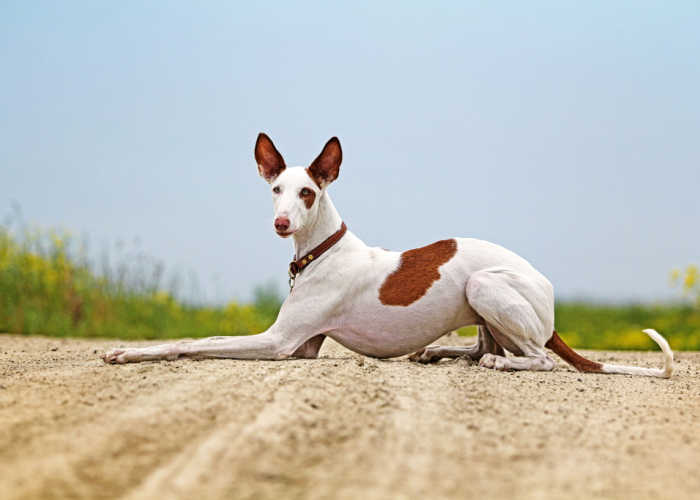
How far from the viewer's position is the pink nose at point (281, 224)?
5.50 meters

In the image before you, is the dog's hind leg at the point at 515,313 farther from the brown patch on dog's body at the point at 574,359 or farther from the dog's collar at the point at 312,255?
the dog's collar at the point at 312,255

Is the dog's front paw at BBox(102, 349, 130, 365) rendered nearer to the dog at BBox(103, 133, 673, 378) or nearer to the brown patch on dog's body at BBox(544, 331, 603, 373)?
the dog at BBox(103, 133, 673, 378)

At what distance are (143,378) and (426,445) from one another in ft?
7.10

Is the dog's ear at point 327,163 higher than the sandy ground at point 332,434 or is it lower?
higher

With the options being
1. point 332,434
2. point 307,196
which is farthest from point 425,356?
point 332,434

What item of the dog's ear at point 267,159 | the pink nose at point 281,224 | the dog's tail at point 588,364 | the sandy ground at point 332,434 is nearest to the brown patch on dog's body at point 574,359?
the dog's tail at point 588,364

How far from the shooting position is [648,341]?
10680 mm

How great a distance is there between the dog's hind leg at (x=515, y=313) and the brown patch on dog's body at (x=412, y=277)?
1.03 feet

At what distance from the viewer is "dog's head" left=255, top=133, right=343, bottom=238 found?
564 cm

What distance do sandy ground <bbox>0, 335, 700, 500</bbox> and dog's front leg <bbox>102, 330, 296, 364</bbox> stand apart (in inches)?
8.7

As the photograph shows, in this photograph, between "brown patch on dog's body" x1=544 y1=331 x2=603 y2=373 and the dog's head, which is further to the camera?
"brown patch on dog's body" x1=544 y1=331 x2=603 y2=373

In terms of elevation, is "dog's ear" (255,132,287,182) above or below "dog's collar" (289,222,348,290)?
above

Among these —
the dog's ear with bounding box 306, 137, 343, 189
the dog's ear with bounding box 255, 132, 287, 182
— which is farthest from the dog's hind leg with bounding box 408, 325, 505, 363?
the dog's ear with bounding box 255, 132, 287, 182

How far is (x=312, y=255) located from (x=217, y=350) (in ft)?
3.59
